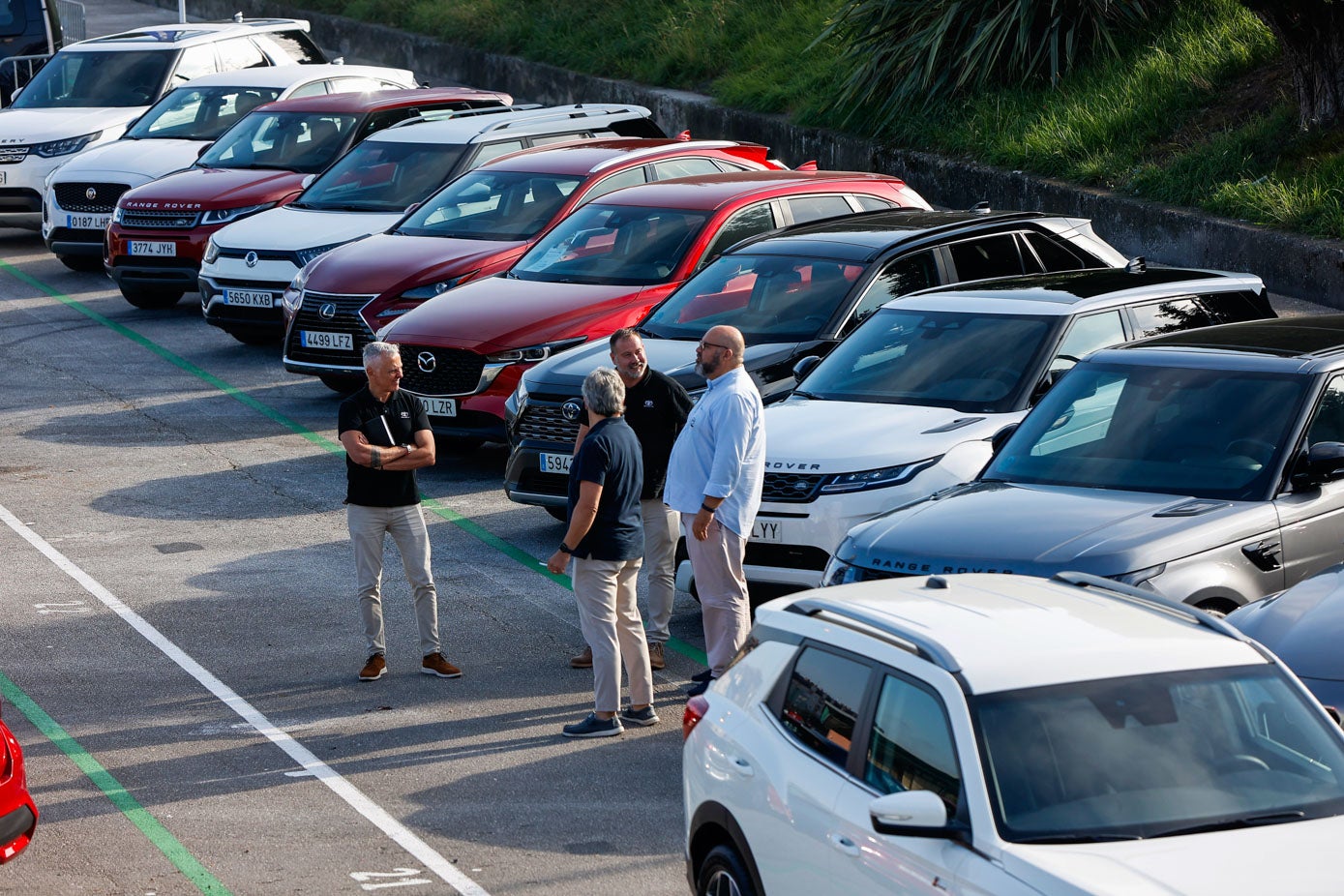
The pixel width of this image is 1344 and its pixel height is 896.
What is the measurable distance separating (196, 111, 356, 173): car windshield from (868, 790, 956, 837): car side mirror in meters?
14.9

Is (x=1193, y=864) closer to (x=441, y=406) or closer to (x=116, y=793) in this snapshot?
(x=116, y=793)

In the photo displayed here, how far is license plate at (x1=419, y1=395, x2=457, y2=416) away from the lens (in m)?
12.9

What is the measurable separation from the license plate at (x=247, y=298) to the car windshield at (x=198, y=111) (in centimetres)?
496

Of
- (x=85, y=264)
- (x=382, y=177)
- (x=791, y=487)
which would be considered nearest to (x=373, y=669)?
(x=791, y=487)

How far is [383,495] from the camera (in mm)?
9234

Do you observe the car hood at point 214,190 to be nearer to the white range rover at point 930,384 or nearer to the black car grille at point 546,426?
the black car grille at point 546,426

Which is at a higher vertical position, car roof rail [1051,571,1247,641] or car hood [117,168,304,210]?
car roof rail [1051,571,1247,641]

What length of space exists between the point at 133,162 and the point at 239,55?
3906 millimetres

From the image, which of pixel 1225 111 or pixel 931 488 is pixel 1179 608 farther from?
pixel 1225 111

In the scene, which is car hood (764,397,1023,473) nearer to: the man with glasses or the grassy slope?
the man with glasses

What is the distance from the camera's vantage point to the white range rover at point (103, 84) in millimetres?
21328

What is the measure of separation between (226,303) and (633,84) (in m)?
11.5

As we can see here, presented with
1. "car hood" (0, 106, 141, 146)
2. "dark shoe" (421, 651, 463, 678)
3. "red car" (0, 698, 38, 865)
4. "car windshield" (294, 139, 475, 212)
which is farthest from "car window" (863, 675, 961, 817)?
"car hood" (0, 106, 141, 146)

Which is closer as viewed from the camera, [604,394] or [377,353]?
[604,394]
